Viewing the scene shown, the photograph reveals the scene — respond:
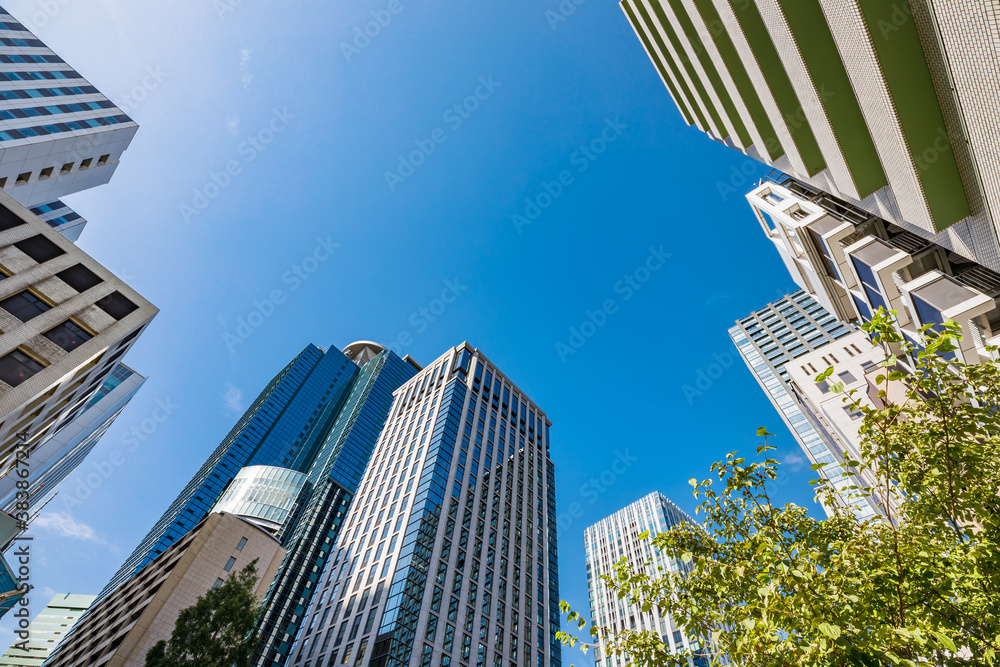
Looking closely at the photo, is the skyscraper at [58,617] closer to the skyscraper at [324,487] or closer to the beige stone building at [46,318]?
the skyscraper at [324,487]

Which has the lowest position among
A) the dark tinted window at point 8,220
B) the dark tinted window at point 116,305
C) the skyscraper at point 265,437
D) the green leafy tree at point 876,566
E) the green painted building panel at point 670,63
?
the green leafy tree at point 876,566

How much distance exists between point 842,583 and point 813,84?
15.8 m

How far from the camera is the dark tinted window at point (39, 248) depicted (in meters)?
21.4

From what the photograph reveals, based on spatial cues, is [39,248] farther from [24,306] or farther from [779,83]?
[779,83]

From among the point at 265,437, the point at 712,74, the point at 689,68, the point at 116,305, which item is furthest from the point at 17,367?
the point at 265,437

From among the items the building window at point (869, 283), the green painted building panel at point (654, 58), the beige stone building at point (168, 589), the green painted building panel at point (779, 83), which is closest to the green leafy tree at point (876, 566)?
the green painted building panel at point (779, 83)

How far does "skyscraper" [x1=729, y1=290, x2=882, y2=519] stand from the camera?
5984 centimetres

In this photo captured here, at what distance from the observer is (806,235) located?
1051 inches

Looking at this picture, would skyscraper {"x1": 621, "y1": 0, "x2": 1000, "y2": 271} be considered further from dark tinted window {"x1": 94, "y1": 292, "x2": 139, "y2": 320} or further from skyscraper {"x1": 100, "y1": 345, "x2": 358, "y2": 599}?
skyscraper {"x1": 100, "y1": 345, "x2": 358, "y2": 599}

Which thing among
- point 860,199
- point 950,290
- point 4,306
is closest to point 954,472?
point 860,199

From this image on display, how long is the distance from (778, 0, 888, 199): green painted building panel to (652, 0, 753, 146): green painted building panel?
9646mm

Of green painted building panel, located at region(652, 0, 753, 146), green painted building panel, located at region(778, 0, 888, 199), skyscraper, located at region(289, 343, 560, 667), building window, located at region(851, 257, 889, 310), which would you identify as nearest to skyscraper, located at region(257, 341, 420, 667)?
skyscraper, located at region(289, 343, 560, 667)

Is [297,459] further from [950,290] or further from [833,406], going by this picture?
[950,290]

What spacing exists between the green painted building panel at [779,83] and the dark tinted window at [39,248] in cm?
3323
